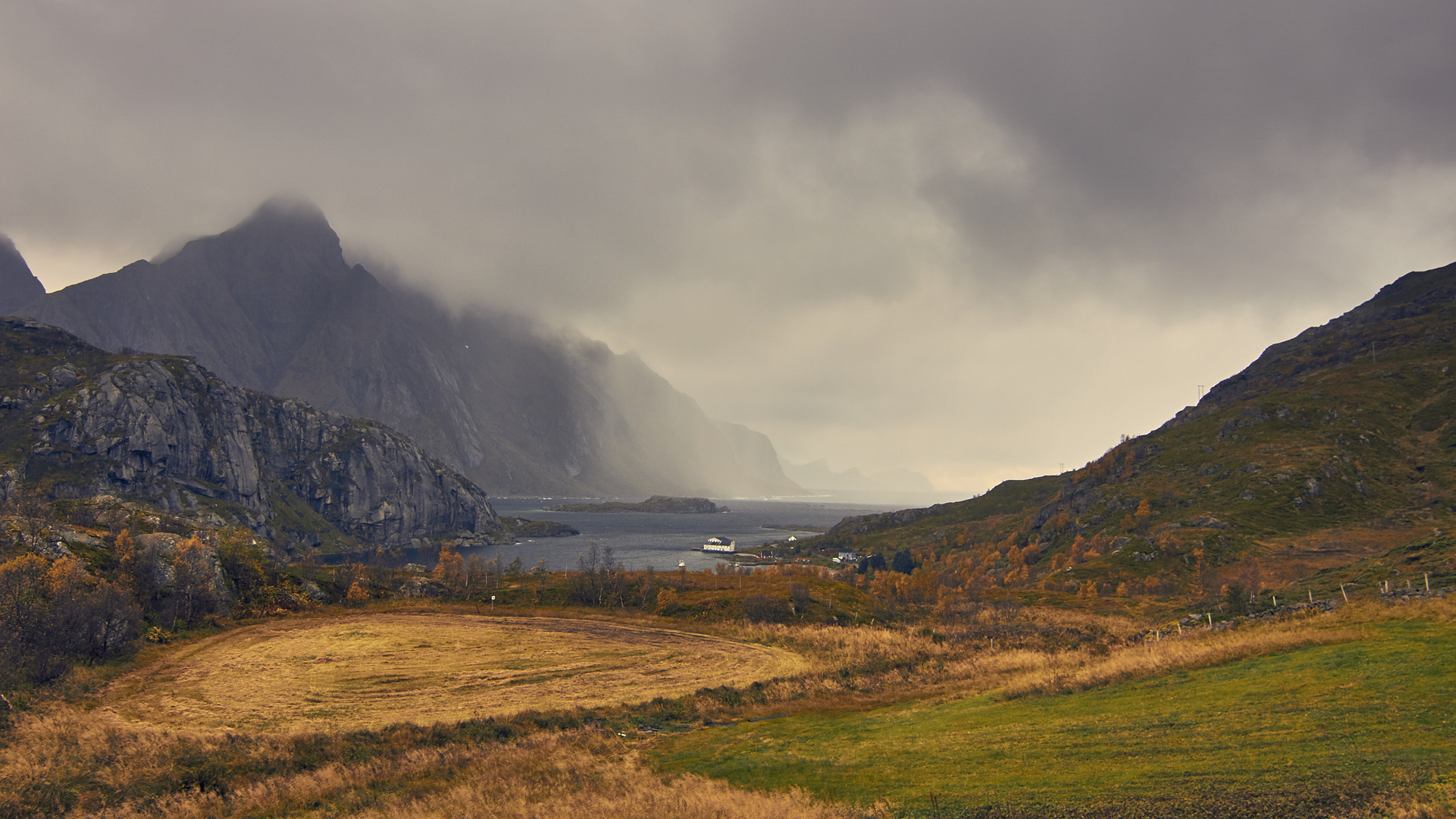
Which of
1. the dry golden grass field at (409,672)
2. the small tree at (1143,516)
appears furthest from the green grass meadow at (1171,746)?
the small tree at (1143,516)

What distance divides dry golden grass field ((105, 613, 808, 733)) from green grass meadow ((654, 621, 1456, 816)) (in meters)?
19.0

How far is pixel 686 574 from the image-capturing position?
5167 inches

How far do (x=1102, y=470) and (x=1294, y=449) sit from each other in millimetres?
48271

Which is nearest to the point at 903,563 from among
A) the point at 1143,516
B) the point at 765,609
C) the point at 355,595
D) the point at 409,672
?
the point at 1143,516

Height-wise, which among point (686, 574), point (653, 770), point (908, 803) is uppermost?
point (908, 803)

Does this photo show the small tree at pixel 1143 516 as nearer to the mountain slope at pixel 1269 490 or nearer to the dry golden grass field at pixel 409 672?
the mountain slope at pixel 1269 490

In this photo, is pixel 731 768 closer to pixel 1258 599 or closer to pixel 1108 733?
pixel 1108 733

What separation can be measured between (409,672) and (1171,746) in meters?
54.1

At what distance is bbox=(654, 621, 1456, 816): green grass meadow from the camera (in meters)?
18.1

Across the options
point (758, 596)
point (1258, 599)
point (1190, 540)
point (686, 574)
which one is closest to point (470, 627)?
point (758, 596)

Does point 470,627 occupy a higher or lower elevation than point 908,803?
lower

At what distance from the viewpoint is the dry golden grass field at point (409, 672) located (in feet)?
143

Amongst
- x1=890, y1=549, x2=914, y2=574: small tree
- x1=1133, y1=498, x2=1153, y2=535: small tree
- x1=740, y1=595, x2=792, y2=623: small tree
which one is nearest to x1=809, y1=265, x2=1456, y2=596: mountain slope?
x1=1133, y1=498, x2=1153, y2=535: small tree

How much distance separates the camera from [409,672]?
54750 mm
